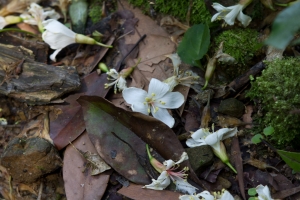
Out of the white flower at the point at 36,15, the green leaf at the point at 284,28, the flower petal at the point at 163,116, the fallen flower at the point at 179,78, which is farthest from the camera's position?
the white flower at the point at 36,15

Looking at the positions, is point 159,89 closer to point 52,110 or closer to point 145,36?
point 145,36

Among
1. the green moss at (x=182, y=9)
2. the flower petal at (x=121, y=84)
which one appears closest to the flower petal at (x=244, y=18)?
the green moss at (x=182, y=9)

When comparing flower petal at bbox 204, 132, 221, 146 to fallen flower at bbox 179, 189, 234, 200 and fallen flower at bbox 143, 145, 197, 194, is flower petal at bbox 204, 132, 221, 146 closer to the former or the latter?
fallen flower at bbox 143, 145, 197, 194

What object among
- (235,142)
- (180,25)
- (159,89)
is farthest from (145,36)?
(235,142)

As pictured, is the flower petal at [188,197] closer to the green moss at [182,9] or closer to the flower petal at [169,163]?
the flower petal at [169,163]

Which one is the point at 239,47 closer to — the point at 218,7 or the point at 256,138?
the point at 218,7
